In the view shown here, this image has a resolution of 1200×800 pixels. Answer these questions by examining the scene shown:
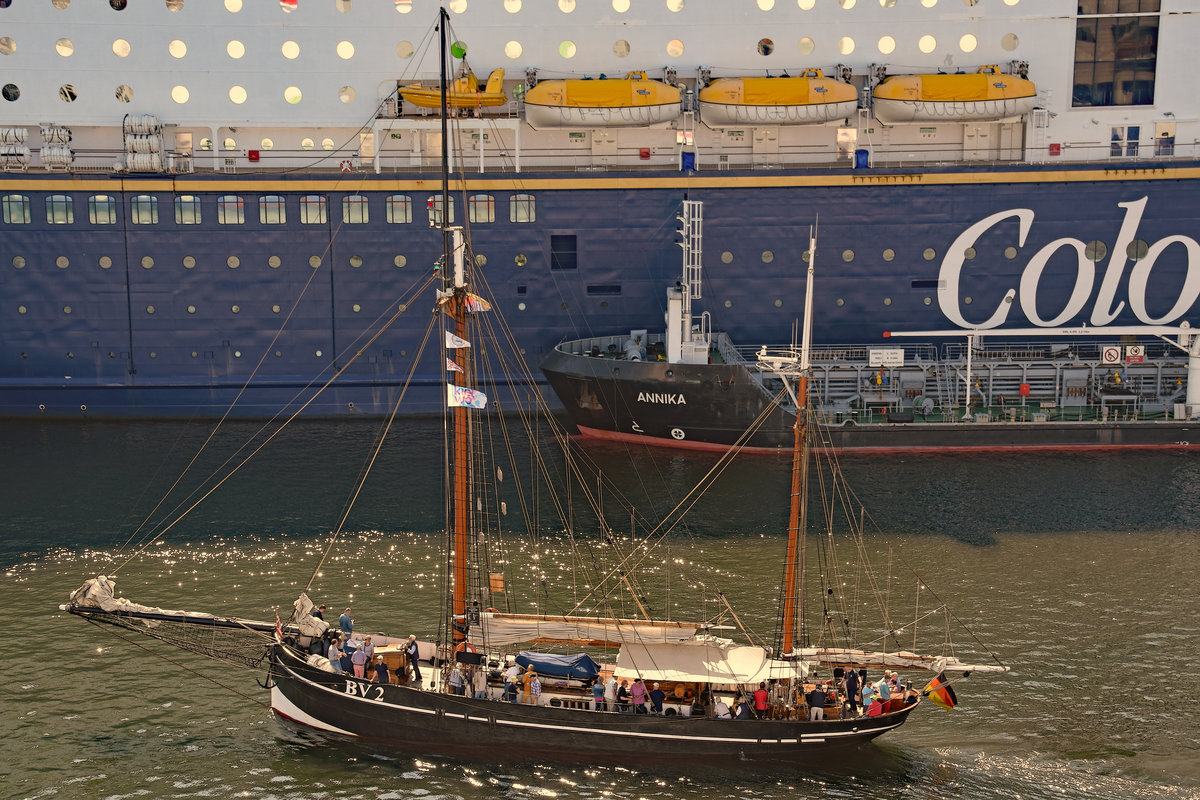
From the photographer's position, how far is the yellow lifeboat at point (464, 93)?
37.7 metres

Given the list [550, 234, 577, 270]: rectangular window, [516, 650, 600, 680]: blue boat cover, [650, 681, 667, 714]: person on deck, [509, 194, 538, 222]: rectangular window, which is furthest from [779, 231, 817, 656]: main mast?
[509, 194, 538, 222]: rectangular window

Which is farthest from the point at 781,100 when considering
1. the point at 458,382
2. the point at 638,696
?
the point at 638,696

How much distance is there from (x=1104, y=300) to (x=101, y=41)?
3632 centimetres

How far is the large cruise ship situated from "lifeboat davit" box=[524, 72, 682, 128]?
108mm

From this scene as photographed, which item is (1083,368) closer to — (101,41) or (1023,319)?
(1023,319)

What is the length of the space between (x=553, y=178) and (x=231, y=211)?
A: 11.1 metres

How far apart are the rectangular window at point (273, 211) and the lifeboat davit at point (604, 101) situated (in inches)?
358

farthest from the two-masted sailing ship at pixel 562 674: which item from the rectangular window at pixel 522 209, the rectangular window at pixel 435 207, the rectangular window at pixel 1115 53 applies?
the rectangular window at pixel 1115 53

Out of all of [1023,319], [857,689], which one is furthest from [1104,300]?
[857,689]

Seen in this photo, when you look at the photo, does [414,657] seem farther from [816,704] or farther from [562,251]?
[562,251]

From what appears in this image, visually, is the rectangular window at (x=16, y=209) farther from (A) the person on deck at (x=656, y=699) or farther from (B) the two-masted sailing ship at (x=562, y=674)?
(A) the person on deck at (x=656, y=699)

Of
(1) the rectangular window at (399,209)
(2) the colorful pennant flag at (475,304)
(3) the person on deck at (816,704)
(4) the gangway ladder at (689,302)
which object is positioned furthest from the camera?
(1) the rectangular window at (399,209)

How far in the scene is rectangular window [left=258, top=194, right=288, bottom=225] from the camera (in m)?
39.4

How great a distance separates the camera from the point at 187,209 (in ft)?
129
